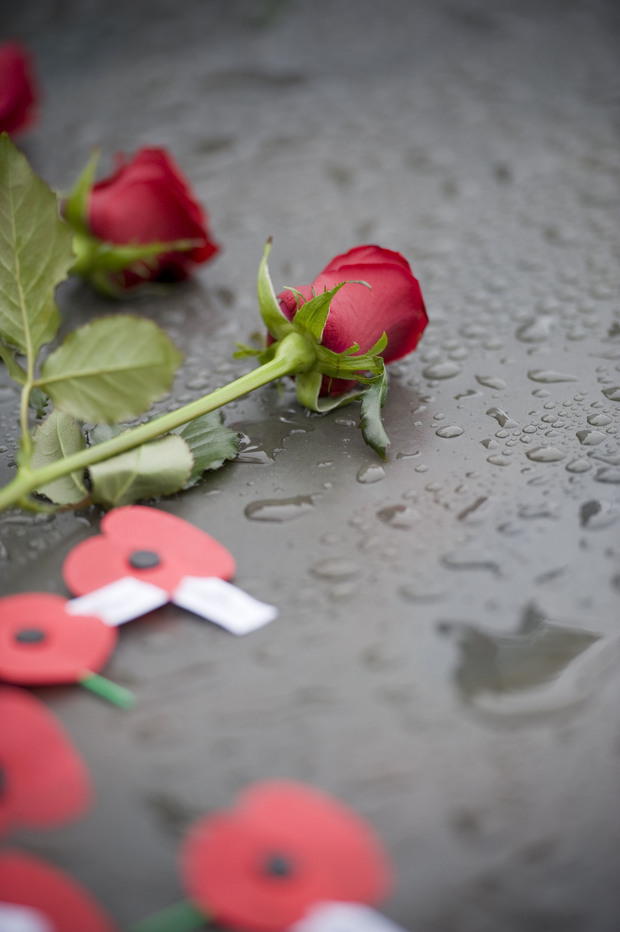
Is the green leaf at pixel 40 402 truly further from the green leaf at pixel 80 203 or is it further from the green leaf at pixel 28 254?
the green leaf at pixel 80 203

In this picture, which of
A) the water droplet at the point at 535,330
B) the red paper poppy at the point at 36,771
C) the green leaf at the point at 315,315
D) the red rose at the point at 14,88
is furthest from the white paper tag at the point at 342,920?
the red rose at the point at 14,88

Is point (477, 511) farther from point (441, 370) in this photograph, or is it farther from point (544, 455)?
point (441, 370)

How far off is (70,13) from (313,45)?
1.30 ft

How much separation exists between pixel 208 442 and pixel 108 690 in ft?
0.65

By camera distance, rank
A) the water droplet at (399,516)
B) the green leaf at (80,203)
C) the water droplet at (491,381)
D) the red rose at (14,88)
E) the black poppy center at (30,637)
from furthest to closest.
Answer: the red rose at (14,88), the green leaf at (80,203), the water droplet at (491,381), the water droplet at (399,516), the black poppy center at (30,637)

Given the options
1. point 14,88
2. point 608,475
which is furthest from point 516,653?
point 14,88

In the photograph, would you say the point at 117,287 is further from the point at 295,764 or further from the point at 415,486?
the point at 295,764

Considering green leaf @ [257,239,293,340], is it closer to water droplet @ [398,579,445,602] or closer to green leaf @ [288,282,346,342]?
green leaf @ [288,282,346,342]

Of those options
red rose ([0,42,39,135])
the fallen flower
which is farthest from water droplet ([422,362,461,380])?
red rose ([0,42,39,135])

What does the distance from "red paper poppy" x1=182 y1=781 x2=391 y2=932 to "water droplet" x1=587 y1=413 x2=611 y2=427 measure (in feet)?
1.15

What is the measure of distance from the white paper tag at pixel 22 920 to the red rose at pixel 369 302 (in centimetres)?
37

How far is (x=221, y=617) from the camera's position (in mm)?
463

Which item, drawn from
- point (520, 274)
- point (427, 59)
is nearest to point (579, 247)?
point (520, 274)

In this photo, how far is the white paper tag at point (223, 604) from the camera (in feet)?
1.52
